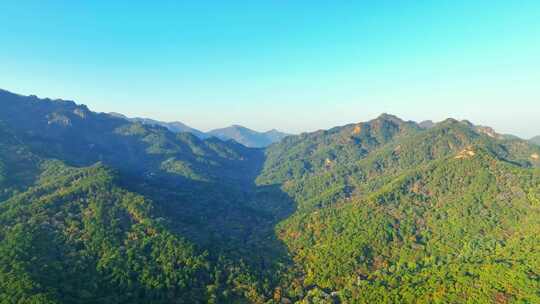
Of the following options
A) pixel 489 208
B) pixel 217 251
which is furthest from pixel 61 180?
pixel 489 208

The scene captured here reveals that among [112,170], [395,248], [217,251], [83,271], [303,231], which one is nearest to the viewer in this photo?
[83,271]

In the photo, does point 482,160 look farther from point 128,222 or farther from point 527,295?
point 128,222

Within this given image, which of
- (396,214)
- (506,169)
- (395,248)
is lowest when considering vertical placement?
(395,248)

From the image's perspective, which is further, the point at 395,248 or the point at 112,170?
the point at 112,170

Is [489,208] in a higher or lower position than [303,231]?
higher

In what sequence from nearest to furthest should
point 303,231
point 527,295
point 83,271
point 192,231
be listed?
1. point 527,295
2. point 83,271
3. point 192,231
4. point 303,231

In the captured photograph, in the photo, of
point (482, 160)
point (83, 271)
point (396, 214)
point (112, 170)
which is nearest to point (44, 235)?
point (83, 271)

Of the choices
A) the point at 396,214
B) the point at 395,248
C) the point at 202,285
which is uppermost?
the point at 396,214

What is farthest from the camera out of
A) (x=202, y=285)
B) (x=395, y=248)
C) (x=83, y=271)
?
(x=395, y=248)

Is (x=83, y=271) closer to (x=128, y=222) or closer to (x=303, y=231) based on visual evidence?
(x=128, y=222)
